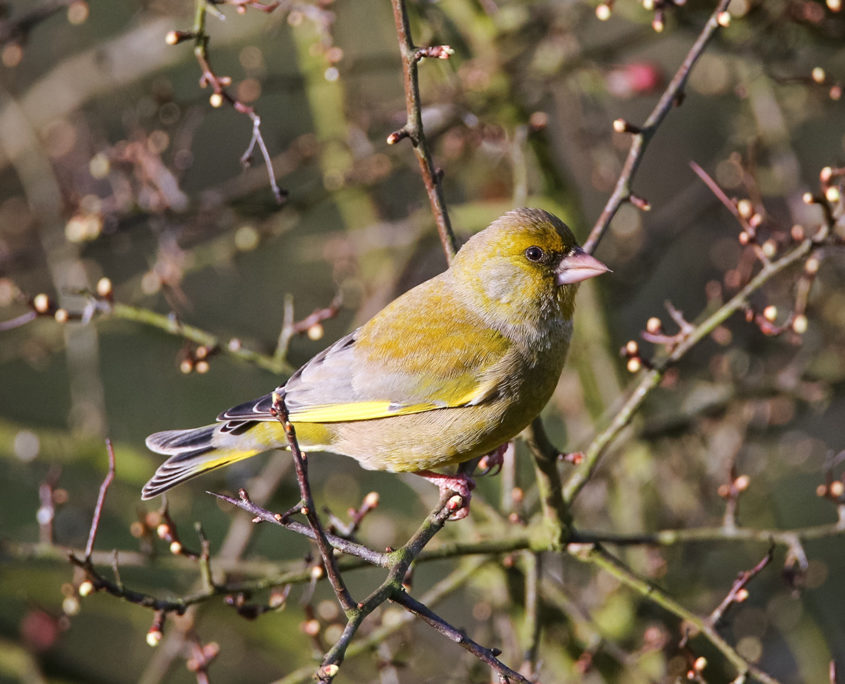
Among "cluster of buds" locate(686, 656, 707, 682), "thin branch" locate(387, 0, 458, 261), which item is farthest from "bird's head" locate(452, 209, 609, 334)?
"cluster of buds" locate(686, 656, 707, 682)

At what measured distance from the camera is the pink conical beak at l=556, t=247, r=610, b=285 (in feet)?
12.3

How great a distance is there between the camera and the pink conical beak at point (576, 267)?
3.75m

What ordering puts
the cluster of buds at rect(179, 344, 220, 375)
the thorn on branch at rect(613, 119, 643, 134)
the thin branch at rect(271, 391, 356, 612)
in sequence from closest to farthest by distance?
the thin branch at rect(271, 391, 356, 612)
the thorn on branch at rect(613, 119, 643, 134)
the cluster of buds at rect(179, 344, 220, 375)

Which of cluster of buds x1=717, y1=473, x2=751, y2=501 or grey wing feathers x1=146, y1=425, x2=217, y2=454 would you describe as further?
grey wing feathers x1=146, y1=425, x2=217, y2=454

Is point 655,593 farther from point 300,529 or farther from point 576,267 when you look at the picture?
point 300,529

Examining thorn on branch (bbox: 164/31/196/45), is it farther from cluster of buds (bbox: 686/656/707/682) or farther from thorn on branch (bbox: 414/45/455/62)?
cluster of buds (bbox: 686/656/707/682)

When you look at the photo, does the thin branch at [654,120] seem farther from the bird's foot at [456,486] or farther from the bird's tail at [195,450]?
the bird's tail at [195,450]

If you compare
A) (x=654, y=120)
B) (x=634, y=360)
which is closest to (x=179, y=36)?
Answer: (x=654, y=120)

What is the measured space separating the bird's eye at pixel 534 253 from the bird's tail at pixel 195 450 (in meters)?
1.40

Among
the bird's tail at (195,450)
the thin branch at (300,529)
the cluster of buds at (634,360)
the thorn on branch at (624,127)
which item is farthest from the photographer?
the bird's tail at (195,450)

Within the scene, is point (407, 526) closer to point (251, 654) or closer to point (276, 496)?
point (276, 496)

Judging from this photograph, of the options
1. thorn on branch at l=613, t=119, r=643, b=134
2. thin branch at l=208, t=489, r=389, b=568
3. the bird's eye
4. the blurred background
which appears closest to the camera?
thin branch at l=208, t=489, r=389, b=568

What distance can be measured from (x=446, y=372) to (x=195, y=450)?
1.17 m

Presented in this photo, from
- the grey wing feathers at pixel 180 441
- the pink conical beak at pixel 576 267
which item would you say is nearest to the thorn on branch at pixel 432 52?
the pink conical beak at pixel 576 267
